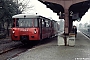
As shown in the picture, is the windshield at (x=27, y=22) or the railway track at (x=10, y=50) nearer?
the railway track at (x=10, y=50)

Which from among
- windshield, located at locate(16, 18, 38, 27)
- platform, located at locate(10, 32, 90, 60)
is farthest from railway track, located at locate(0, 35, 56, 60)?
windshield, located at locate(16, 18, 38, 27)

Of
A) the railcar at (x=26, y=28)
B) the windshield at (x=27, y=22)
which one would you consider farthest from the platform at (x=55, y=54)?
the windshield at (x=27, y=22)

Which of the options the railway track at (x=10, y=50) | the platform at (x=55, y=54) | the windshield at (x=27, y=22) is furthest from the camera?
the windshield at (x=27, y=22)

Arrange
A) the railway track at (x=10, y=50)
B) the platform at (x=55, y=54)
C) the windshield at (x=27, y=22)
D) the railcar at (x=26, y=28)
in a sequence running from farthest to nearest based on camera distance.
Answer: the windshield at (x=27, y=22) < the railcar at (x=26, y=28) < the railway track at (x=10, y=50) < the platform at (x=55, y=54)

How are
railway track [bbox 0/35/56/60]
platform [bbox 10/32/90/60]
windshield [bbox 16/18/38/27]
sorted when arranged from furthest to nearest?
windshield [bbox 16/18/38/27], railway track [bbox 0/35/56/60], platform [bbox 10/32/90/60]

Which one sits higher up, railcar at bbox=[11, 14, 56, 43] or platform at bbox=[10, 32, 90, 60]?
railcar at bbox=[11, 14, 56, 43]

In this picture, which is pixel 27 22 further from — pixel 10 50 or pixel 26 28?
pixel 10 50

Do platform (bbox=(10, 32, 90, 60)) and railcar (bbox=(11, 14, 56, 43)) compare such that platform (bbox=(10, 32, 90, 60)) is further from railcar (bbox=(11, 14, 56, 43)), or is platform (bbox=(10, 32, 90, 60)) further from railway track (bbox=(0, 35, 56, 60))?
railcar (bbox=(11, 14, 56, 43))

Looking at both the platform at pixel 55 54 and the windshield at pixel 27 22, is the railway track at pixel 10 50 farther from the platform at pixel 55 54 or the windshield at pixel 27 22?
the windshield at pixel 27 22

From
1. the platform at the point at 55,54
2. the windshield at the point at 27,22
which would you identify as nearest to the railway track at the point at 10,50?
the platform at the point at 55,54

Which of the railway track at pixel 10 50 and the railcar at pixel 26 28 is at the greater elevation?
the railcar at pixel 26 28

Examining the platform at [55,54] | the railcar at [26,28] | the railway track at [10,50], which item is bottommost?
the railway track at [10,50]

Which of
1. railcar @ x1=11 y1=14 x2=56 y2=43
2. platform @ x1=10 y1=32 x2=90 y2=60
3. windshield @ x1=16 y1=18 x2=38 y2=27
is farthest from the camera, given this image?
windshield @ x1=16 y1=18 x2=38 y2=27

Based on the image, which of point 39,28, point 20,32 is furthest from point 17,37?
point 39,28
